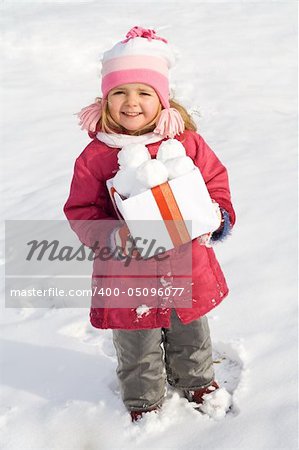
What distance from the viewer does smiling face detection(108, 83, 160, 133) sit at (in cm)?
191

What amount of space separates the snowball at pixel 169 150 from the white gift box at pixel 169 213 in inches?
4.3

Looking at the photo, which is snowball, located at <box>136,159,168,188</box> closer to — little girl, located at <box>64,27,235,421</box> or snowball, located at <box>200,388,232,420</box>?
little girl, located at <box>64,27,235,421</box>

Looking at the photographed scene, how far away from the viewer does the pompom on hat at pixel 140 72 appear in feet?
6.34

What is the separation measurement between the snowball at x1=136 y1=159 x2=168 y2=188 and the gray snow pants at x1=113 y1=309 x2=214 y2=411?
0.68 meters

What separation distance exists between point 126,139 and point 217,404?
1.24m

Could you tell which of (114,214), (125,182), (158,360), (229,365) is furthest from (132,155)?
(229,365)

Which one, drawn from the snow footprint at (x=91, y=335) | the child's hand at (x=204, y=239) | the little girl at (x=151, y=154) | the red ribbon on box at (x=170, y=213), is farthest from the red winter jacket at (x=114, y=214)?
the snow footprint at (x=91, y=335)

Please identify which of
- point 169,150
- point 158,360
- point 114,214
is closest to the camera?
point 169,150

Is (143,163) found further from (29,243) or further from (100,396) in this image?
(29,243)

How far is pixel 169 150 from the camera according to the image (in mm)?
1805

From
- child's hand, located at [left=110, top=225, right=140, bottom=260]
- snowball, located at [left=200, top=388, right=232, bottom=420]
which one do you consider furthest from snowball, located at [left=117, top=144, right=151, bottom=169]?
snowball, located at [left=200, top=388, right=232, bottom=420]

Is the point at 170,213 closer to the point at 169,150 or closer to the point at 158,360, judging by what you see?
the point at 169,150

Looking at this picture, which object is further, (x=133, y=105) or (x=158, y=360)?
(x=158, y=360)

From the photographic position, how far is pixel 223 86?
711cm
